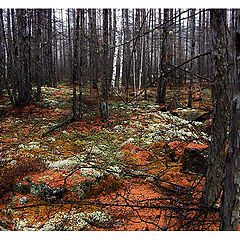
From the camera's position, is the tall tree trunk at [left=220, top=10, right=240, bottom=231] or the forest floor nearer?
the tall tree trunk at [left=220, top=10, right=240, bottom=231]

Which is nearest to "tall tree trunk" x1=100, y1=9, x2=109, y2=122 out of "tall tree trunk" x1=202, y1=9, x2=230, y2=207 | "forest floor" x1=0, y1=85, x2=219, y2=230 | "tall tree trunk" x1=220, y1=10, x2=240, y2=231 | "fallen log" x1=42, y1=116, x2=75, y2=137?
"forest floor" x1=0, y1=85, x2=219, y2=230

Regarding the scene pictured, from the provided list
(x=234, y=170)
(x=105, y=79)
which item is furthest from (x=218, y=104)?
(x=105, y=79)

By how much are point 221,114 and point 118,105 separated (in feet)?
41.5

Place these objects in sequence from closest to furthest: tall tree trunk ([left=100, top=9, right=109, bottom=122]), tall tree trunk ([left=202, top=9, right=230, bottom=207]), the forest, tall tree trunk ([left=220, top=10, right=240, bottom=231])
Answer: tall tree trunk ([left=220, top=10, right=240, bottom=231]) → the forest → tall tree trunk ([left=202, top=9, right=230, bottom=207]) → tall tree trunk ([left=100, top=9, right=109, bottom=122])

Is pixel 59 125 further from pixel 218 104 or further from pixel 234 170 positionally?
pixel 234 170

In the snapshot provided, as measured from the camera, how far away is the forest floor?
13.2 feet

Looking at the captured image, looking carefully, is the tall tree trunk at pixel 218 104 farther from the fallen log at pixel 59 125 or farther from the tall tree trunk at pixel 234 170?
the fallen log at pixel 59 125

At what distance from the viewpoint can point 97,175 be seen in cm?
702

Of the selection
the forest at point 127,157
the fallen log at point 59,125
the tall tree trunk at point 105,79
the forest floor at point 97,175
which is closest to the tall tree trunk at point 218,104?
the forest at point 127,157

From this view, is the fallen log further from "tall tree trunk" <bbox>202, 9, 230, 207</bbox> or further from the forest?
"tall tree trunk" <bbox>202, 9, 230, 207</bbox>

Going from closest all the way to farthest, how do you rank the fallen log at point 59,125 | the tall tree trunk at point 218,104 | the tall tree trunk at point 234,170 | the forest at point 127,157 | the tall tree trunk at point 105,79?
1. the tall tree trunk at point 234,170
2. the forest at point 127,157
3. the tall tree trunk at point 218,104
4. the fallen log at point 59,125
5. the tall tree trunk at point 105,79

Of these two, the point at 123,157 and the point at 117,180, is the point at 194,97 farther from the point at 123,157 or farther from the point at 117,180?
the point at 117,180

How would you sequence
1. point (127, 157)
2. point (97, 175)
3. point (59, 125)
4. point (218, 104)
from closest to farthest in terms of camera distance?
point (218, 104), point (97, 175), point (127, 157), point (59, 125)

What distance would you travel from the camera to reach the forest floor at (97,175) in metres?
4.03
